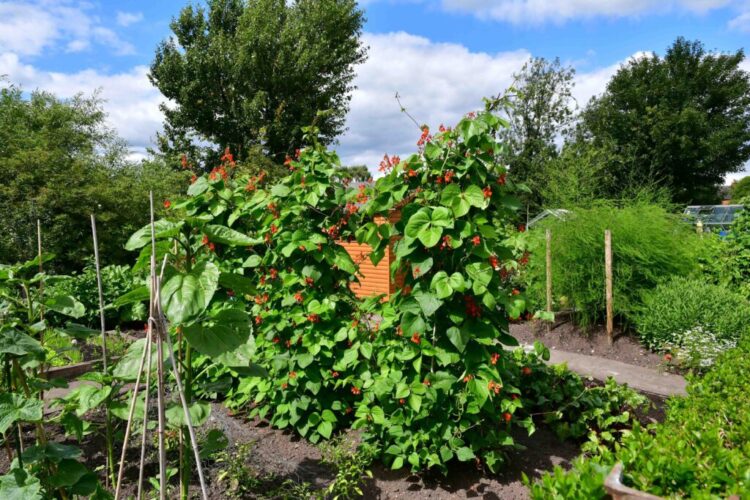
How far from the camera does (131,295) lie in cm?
143

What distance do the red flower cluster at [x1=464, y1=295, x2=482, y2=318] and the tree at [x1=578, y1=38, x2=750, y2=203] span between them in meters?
19.2

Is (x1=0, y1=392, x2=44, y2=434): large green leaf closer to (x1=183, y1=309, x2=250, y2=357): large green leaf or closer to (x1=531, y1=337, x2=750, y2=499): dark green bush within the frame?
(x1=183, y1=309, x2=250, y2=357): large green leaf

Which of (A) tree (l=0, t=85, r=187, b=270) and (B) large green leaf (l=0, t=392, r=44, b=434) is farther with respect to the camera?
(A) tree (l=0, t=85, r=187, b=270)

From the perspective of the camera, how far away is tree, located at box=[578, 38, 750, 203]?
19.0m

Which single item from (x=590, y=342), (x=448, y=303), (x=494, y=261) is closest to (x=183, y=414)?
(x=448, y=303)

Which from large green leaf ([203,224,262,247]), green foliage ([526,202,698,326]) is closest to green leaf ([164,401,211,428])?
large green leaf ([203,224,262,247])

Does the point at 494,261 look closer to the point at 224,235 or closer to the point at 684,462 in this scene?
the point at 684,462

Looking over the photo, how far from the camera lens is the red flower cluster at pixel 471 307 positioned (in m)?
2.24

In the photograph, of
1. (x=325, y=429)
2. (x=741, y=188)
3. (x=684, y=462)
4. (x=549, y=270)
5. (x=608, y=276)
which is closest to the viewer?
(x=684, y=462)

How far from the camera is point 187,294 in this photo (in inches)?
50.1

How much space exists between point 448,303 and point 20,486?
70.0 inches

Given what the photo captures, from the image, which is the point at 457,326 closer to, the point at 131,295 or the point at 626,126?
the point at 131,295

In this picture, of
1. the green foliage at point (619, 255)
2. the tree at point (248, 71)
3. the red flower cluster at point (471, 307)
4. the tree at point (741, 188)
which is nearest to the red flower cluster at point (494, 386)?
the red flower cluster at point (471, 307)

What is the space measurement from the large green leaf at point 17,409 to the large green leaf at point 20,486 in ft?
0.52
